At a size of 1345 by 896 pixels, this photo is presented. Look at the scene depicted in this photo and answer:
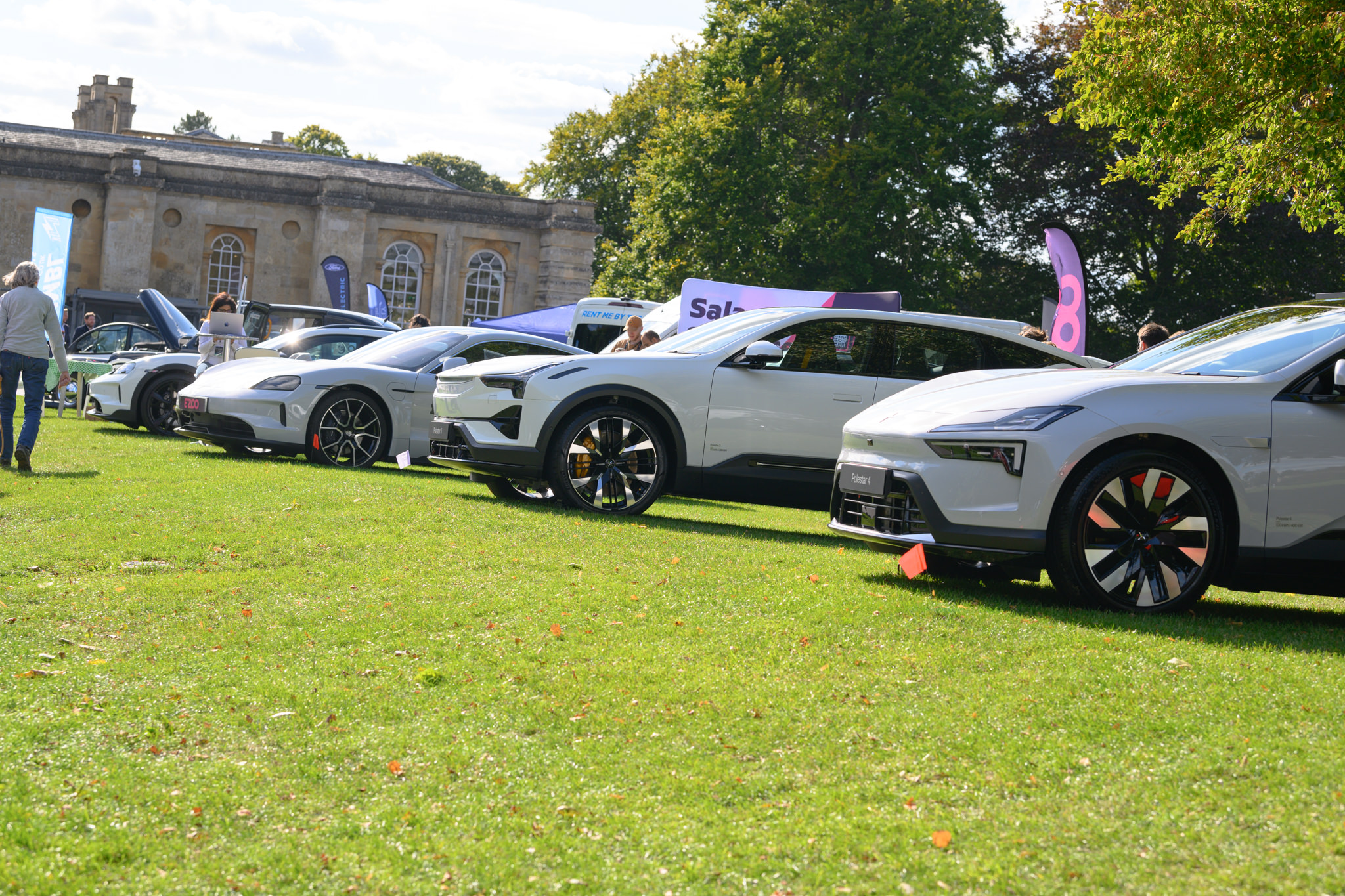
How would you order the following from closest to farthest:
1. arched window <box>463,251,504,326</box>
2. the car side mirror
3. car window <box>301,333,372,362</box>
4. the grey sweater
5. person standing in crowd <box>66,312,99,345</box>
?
the car side mirror, the grey sweater, car window <box>301,333,372,362</box>, person standing in crowd <box>66,312,99,345</box>, arched window <box>463,251,504,326</box>

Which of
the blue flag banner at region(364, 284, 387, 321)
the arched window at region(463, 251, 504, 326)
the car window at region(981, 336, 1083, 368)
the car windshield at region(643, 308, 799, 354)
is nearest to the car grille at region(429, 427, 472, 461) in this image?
the car windshield at region(643, 308, 799, 354)

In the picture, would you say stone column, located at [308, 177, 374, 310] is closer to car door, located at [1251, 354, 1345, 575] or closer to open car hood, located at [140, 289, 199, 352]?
open car hood, located at [140, 289, 199, 352]

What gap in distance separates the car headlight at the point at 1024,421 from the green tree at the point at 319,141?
77369 millimetres

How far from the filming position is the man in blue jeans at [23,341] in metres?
11.8

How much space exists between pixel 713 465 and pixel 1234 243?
26728mm

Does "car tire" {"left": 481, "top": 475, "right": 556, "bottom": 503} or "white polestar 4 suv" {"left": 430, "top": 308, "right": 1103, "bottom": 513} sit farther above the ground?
"white polestar 4 suv" {"left": 430, "top": 308, "right": 1103, "bottom": 513}

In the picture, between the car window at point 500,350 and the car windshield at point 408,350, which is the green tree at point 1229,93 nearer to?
the car window at point 500,350

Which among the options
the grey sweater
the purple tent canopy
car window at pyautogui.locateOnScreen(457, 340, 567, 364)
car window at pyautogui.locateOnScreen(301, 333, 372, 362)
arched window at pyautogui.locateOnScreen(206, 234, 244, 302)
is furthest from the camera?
arched window at pyautogui.locateOnScreen(206, 234, 244, 302)

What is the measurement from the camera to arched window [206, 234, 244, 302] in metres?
45.7

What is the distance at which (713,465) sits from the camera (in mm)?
9156

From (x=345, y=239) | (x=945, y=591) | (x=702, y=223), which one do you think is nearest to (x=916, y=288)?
(x=702, y=223)

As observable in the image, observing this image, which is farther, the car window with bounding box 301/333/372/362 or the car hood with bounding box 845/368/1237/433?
the car window with bounding box 301/333/372/362

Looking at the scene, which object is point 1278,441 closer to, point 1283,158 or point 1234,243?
point 1283,158

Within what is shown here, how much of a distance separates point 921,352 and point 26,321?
8507mm
